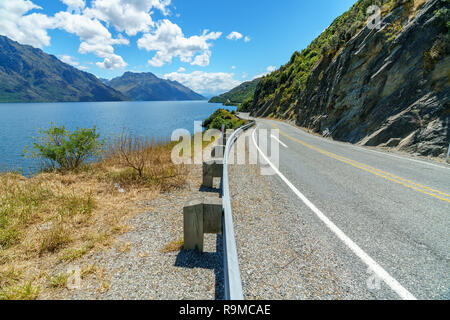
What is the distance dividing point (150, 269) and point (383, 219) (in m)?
4.11

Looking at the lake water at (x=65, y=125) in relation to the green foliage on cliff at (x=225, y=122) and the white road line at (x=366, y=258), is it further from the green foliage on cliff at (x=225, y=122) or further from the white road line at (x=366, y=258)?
the green foliage on cliff at (x=225, y=122)

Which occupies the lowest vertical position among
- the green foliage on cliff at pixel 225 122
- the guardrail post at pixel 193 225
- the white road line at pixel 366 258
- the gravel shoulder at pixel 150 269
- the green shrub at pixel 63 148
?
the gravel shoulder at pixel 150 269

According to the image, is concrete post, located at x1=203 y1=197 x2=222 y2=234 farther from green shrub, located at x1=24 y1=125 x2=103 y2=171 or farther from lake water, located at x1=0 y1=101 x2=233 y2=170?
green shrub, located at x1=24 y1=125 x2=103 y2=171

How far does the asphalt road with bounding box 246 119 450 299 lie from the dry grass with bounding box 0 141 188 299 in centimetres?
340

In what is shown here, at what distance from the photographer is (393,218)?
3.84 metres

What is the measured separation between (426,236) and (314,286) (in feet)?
8.09

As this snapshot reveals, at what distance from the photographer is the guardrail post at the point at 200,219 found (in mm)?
2824

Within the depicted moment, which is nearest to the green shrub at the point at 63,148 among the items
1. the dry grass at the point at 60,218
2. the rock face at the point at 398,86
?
the dry grass at the point at 60,218

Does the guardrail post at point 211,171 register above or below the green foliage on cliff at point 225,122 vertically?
below

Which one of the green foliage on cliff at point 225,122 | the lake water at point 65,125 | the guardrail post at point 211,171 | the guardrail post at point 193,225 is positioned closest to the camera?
the guardrail post at point 193,225

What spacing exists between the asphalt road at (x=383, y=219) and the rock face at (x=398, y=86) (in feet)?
15.4

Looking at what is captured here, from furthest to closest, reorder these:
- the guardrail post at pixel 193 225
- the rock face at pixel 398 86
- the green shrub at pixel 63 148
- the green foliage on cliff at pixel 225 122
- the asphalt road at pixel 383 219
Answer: the green foliage on cliff at pixel 225 122 < the rock face at pixel 398 86 < the green shrub at pixel 63 148 < the guardrail post at pixel 193 225 < the asphalt road at pixel 383 219
